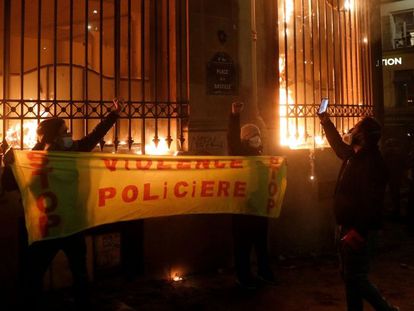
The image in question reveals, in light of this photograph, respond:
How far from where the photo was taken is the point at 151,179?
17.4 feet

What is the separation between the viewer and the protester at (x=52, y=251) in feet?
14.4

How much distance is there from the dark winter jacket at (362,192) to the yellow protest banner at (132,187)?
1.51m

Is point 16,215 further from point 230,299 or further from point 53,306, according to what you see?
point 230,299

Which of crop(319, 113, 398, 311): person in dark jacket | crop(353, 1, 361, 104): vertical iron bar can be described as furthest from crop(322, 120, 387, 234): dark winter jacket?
crop(353, 1, 361, 104): vertical iron bar

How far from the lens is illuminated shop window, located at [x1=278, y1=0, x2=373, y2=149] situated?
7922 millimetres

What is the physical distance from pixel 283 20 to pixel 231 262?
13.0ft

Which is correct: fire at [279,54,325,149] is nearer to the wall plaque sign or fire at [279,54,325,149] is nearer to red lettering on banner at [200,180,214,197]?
the wall plaque sign

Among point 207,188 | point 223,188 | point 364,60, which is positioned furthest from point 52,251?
point 364,60

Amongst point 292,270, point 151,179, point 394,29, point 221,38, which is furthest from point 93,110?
point 394,29

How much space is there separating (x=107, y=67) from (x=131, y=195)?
7.32 feet

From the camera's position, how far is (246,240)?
584 centimetres

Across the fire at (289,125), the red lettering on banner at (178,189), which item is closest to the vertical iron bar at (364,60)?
the fire at (289,125)

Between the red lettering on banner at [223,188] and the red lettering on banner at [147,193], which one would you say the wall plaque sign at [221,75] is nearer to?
the red lettering on banner at [223,188]

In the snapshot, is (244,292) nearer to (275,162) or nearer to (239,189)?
(239,189)
